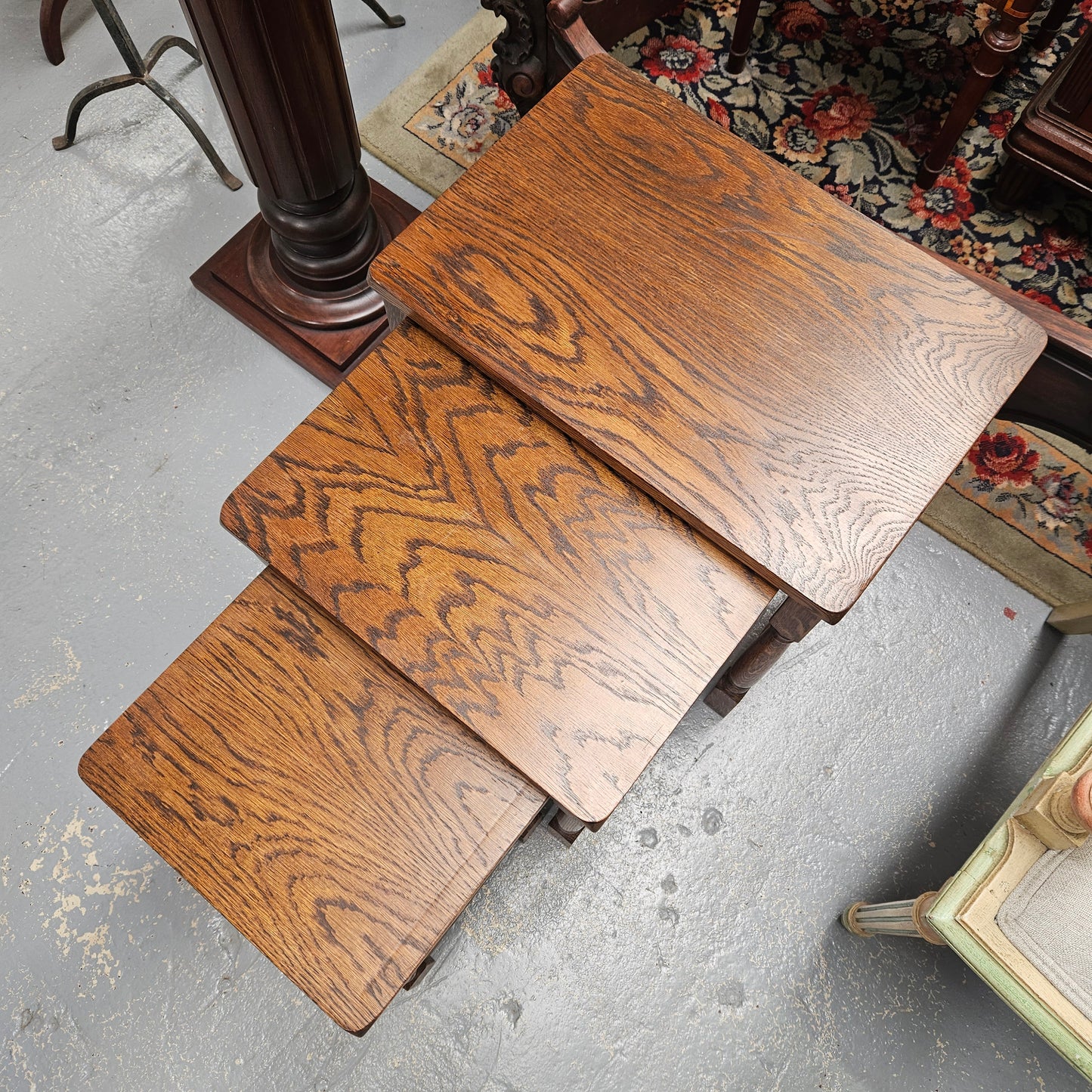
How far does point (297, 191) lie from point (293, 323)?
31 centimetres

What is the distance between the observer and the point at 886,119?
188cm

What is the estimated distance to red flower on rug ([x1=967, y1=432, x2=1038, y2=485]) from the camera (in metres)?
1.65

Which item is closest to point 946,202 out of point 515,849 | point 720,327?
point 720,327

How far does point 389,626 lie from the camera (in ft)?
3.38

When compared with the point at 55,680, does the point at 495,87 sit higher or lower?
higher

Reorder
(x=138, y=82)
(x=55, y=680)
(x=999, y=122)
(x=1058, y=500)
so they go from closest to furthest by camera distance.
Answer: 1. (x=55, y=680)
2. (x=1058, y=500)
3. (x=138, y=82)
4. (x=999, y=122)

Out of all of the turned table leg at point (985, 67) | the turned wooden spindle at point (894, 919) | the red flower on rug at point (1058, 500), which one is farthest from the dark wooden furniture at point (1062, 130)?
the turned wooden spindle at point (894, 919)

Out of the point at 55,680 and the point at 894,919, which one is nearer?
the point at 894,919

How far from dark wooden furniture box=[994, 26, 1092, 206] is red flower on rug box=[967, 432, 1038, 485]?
0.45 metres

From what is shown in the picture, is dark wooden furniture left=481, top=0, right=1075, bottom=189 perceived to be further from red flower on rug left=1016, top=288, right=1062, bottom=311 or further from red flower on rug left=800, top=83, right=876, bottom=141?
red flower on rug left=1016, top=288, right=1062, bottom=311

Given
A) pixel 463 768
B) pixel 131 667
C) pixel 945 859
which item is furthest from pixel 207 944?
pixel 945 859

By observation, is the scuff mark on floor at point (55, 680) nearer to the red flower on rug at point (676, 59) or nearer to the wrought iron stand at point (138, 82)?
the wrought iron stand at point (138, 82)

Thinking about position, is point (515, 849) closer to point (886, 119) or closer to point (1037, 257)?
point (1037, 257)

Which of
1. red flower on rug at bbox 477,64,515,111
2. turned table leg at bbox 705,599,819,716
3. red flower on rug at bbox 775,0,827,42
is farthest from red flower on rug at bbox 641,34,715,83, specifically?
turned table leg at bbox 705,599,819,716
